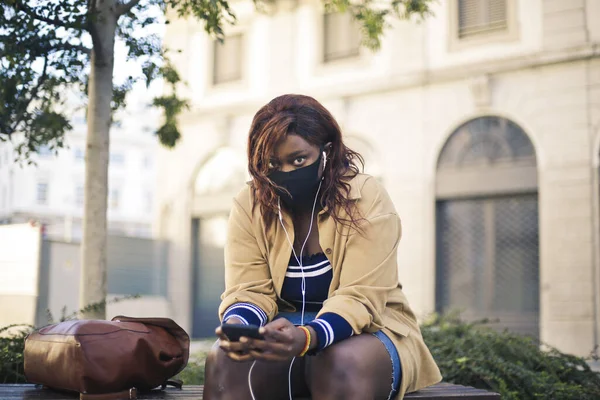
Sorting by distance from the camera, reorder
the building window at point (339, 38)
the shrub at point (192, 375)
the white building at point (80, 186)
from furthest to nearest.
→ the white building at point (80, 186), the building window at point (339, 38), the shrub at point (192, 375)

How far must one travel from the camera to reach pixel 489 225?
1520 cm

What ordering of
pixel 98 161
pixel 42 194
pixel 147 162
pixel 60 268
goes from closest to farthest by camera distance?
pixel 98 161 < pixel 60 268 < pixel 42 194 < pixel 147 162

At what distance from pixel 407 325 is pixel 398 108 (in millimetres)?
13728

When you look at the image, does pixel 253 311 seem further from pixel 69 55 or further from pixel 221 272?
pixel 221 272

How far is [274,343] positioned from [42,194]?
6388 cm

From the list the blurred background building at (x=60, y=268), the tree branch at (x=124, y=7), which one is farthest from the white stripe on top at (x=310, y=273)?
the blurred background building at (x=60, y=268)

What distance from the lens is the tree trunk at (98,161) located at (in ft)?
19.1

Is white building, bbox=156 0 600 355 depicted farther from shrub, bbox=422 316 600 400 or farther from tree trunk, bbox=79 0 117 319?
tree trunk, bbox=79 0 117 319

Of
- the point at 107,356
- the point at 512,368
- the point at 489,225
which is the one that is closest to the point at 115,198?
the point at 489,225

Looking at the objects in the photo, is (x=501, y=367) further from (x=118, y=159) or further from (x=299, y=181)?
(x=118, y=159)

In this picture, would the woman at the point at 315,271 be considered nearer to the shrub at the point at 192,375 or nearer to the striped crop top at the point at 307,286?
the striped crop top at the point at 307,286

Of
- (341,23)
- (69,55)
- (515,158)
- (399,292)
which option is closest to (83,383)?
(399,292)

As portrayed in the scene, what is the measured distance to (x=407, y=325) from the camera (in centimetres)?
308

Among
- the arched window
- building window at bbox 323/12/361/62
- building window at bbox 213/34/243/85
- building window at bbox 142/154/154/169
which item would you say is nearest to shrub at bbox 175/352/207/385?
the arched window
